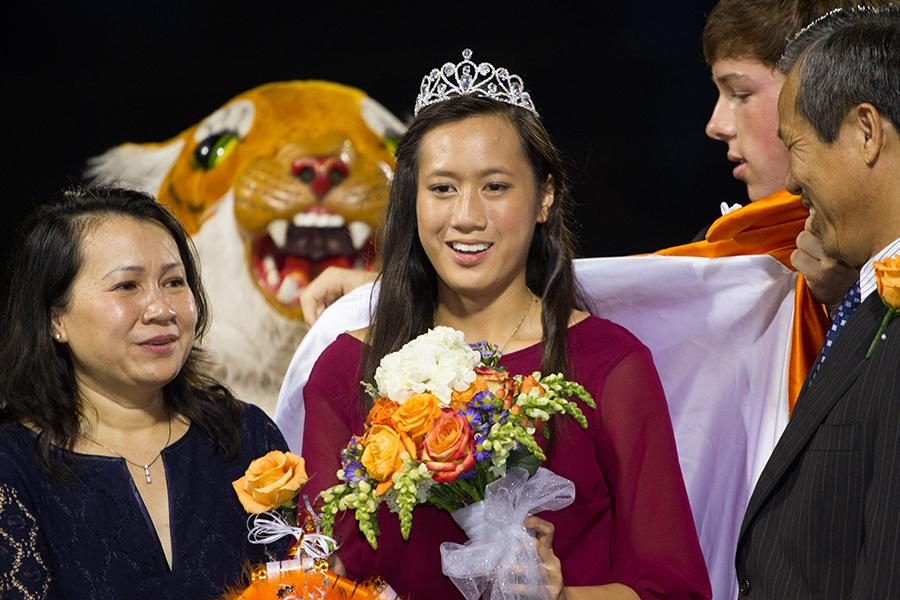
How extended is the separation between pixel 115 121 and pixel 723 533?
233cm

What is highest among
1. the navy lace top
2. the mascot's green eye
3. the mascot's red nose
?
the mascot's green eye

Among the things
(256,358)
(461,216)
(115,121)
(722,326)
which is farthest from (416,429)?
(115,121)

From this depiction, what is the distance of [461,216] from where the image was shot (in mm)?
2807

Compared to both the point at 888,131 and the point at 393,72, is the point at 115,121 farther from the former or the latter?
the point at 888,131

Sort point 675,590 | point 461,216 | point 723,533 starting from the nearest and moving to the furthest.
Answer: point 675,590 → point 461,216 → point 723,533

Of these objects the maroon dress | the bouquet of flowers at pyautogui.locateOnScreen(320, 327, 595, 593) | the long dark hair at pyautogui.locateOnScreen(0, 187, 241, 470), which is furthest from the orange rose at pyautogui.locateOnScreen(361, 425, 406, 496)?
the long dark hair at pyautogui.locateOnScreen(0, 187, 241, 470)

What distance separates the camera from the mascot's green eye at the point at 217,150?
4.29 meters

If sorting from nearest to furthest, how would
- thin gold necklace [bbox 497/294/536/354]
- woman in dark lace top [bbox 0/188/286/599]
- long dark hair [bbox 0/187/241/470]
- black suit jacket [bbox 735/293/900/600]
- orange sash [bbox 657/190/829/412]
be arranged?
1. black suit jacket [bbox 735/293/900/600]
2. woman in dark lace top [bbox 0/188/286/599]
3. long dark hair [bbox 0/187/241/470]
4. thin gold necklace [bbox 497/294/536/354]
5. orange sash [bbox 657/190/829/412]

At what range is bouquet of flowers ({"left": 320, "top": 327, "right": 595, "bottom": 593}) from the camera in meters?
2.31

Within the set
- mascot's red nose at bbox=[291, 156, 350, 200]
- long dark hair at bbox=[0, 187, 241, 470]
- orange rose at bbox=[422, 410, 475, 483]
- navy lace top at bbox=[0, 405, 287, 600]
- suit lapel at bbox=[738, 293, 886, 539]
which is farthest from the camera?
mascot's red nose at bbox=[291, 156, 350, 200]

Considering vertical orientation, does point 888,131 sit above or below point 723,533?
above

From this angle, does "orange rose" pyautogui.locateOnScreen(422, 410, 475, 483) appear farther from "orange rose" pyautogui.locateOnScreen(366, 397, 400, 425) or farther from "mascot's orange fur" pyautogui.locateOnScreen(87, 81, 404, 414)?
"mascot's orange fur" pyautogui.locateOnScreen(87, 81, 404, 414)

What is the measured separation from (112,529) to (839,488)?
56.0 inches

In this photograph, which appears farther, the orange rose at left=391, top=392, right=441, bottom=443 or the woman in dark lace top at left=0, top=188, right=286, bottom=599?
the woman in dark lace top at left=0, top=188, right=286, bottom=599
